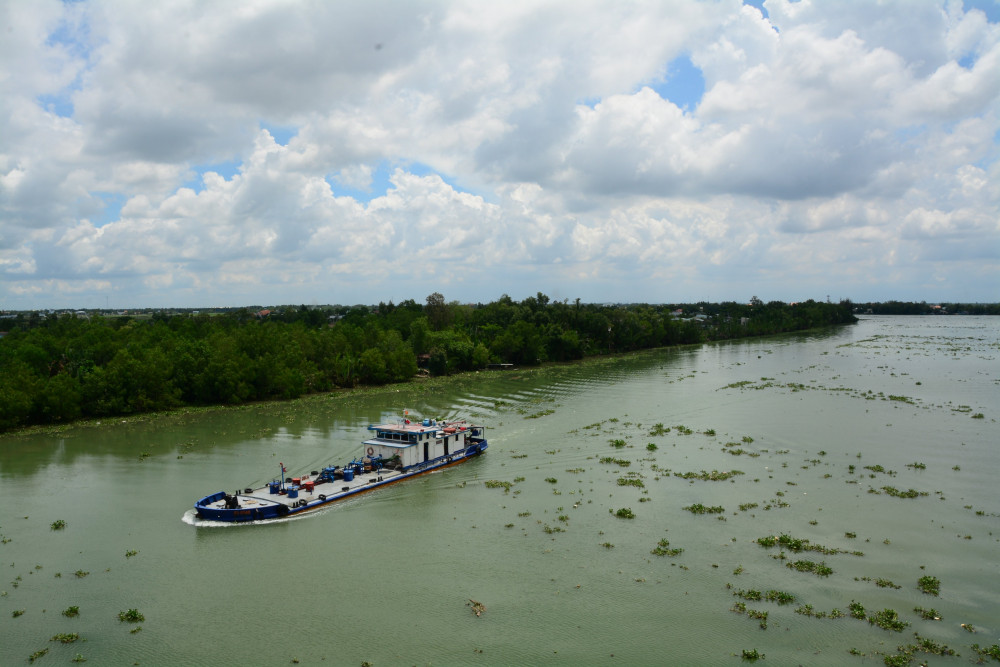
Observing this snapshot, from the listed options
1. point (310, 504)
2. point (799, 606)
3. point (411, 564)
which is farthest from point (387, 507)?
point (799, 606)

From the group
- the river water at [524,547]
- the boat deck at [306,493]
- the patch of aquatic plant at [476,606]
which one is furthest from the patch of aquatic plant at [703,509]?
the boat deck at [306,493]

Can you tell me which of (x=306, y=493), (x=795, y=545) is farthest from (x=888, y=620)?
(x=306, y=493)

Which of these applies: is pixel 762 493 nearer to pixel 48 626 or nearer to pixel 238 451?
pixel 48 626

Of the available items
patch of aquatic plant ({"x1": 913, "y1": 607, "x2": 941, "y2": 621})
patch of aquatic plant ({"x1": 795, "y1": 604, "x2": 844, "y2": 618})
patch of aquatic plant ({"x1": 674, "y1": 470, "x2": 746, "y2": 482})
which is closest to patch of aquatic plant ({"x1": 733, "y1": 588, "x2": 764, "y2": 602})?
patch of aquatic plant ({"x1": 795, "y1": 604, "x2": 844, "y2": 618})

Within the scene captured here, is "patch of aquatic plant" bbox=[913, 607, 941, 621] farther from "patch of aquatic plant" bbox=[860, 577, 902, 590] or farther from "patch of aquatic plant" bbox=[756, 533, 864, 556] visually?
"patch of aquatic plant" bbox=[756, 533, 864, 556]

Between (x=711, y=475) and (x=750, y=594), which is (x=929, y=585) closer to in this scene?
(x=750, y=594)

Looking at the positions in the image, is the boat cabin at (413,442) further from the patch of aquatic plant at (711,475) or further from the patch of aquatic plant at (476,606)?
Answer: the patch of aquatic plant at (476,606)
